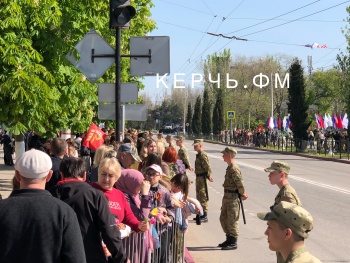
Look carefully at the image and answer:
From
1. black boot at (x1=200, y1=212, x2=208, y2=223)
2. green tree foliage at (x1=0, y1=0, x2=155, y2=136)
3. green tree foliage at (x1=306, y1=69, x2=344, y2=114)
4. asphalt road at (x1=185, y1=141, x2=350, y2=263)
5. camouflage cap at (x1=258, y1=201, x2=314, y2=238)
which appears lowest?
asphalt road at (x1=185, y1=141, x2=350, y2=263)

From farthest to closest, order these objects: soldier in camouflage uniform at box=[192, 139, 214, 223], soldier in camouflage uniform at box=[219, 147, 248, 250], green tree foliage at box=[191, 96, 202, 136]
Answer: green tree foliage at box=[191, 96, 202, 136] < soldier in camouflage uniform at box=[192, 139, 214, 223] < soldier in camouflage uniform at box=[219, 147, 248, 250]

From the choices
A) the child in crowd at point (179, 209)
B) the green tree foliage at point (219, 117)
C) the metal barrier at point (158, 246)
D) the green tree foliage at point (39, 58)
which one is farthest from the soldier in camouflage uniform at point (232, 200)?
the green tree foliage at point (219, 117)

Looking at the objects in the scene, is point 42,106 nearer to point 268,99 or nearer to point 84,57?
point 84,57

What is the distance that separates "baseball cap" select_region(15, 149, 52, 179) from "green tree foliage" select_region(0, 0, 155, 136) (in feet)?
23.0

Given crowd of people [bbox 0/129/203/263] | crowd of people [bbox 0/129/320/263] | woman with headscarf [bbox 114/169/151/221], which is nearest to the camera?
crowd of people [bbox 0/129/320/263]

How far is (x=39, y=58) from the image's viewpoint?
39.7ft

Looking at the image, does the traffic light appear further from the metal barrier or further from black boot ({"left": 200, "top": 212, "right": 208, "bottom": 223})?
black boot ({"left": 200, "top": 212, "right": 208, "bottom": 223})

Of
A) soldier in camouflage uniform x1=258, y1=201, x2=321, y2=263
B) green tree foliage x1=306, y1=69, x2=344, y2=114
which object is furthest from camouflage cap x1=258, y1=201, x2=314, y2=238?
green tree foliage x1=306, y1=69, x2=344, y2=114

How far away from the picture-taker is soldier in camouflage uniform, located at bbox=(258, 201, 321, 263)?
359 cm

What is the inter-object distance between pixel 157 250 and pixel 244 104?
89.6 metres

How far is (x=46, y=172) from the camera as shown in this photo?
13.8 ft

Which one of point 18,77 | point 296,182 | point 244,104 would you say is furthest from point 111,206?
point 244,104

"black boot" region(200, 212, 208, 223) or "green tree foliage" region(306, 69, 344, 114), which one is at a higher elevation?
"green tree foliage" region(306, 69, 344, 114)

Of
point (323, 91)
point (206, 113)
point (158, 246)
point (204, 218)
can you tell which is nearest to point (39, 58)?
point (204, 218)
